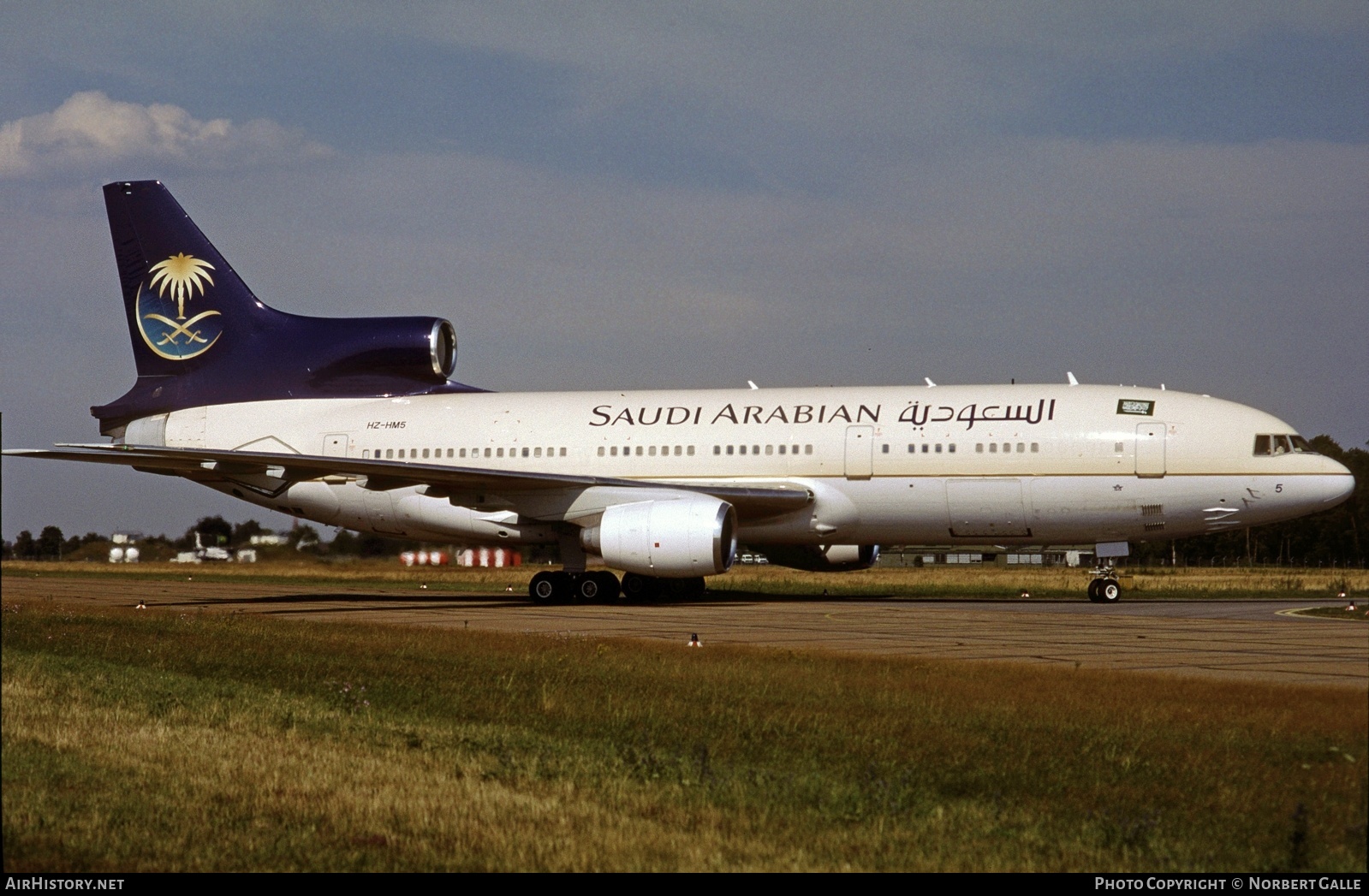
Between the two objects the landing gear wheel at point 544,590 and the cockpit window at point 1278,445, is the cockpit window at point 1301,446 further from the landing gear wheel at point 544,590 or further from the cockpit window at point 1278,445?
the landing gear wheel at point 544,590

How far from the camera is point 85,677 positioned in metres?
11.0

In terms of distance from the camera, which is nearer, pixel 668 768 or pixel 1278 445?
pixel 668 768

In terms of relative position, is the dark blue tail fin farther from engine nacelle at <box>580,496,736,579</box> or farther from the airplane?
engine nacelle at <box>580,496,736,579</box>

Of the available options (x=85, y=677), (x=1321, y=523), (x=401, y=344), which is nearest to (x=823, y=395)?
(x=401, y=344)

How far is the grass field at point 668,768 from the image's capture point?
20.9 ft

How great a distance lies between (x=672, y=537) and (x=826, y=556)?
667 centimetres

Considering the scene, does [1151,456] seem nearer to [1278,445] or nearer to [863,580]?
[1278,445]

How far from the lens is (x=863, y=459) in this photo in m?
26.8

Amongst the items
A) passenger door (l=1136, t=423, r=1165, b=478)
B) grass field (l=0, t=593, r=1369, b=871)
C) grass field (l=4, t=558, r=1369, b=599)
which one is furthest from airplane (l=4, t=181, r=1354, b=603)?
grass field (l=0, t=593, r=1369, b=871)

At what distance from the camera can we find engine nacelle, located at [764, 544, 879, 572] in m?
30.6

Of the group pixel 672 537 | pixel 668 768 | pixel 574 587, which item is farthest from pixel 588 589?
pixel 668 768

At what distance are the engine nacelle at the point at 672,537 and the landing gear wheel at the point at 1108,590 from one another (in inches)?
287

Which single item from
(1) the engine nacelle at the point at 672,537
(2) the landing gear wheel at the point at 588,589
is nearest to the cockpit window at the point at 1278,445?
(1) the engine nacelle at the point at 672,537
